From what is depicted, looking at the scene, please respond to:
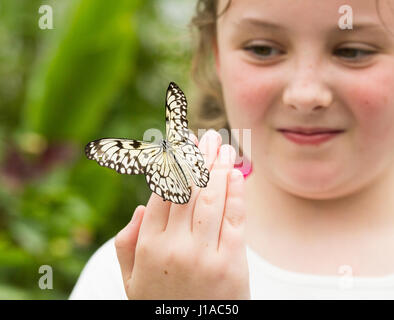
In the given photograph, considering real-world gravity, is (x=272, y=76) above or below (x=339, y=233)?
above

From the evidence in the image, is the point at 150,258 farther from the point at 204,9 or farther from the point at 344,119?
the point at 204,9

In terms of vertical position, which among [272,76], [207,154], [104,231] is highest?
[104,231]

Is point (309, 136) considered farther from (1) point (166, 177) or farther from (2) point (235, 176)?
(1) point (166, 177)

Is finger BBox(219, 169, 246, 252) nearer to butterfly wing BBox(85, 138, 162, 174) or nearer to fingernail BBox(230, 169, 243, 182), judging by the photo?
fingernail BBox(230, 169, 243, 182)

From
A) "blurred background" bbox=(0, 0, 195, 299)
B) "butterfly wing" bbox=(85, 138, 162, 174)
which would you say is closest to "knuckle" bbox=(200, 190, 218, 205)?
"butterfly wing" bbox=(85, 138, 162, 174)

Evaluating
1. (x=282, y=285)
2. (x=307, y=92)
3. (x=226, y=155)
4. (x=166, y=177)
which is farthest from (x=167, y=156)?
(x=282, y=285)

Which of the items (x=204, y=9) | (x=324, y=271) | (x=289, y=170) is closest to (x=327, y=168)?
(x=289, y=170)

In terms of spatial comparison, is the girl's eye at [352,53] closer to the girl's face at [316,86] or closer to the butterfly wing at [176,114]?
the girl's face at [316,86]

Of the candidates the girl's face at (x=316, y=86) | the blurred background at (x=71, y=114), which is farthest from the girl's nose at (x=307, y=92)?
the blurred background at (x=71, y=114)

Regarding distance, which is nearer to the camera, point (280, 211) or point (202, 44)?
point (280, 211)
